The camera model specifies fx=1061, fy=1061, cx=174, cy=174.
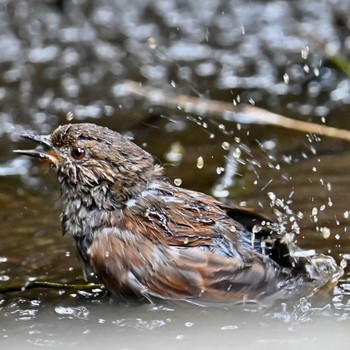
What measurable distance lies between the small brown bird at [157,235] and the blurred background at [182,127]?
0.48 feet

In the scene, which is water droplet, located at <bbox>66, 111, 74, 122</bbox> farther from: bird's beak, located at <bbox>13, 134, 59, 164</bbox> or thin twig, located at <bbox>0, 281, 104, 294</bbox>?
thin twig, located at <bbox>0, 281, 104, 294</bbox>

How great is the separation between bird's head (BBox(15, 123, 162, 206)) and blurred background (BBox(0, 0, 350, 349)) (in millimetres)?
563

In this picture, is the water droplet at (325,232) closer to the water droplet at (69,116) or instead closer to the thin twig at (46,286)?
the thin twig at (46,286)

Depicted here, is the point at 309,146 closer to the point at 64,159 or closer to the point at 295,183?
the point at 295,183

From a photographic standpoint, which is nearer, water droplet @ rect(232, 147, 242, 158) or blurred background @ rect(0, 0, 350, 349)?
blurred background @ rect(0, 0, 350, 349)

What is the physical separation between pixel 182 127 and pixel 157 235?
9.99ft

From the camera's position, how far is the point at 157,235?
228 inches

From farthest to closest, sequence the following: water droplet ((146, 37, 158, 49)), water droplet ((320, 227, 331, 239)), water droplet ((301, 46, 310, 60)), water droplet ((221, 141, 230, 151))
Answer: water droplet ((146, 37, 158, 49)) → water droplet ((301, 46, 310, 60)) → water droplet ((221, 141, 230, 151)) → water droplet ((320, 227, 331, 239))

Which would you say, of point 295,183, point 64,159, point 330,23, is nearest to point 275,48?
point 330,23

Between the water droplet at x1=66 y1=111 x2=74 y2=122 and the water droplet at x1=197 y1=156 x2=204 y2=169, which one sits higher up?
the water droplet at x1=66 y1=111 x2=74 y2=122

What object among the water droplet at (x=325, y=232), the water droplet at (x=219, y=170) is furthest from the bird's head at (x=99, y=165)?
the water droplet at (x=219, y=170)

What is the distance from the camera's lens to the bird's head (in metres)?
6.16

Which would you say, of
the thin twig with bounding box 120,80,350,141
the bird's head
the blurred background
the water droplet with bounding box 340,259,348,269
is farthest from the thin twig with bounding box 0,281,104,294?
the thin twig with bounding box 120,80,350,141

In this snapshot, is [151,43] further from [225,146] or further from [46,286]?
[46,286]
